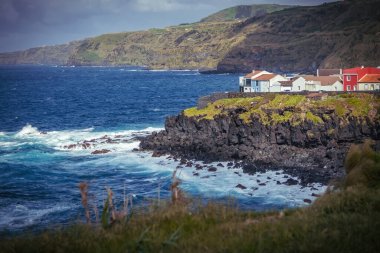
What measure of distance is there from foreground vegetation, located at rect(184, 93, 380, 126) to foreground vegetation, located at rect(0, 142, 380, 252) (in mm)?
36091

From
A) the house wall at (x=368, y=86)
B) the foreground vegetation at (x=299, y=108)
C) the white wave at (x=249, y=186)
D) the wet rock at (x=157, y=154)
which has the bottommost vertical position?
the white wave at (x=249, y=186)

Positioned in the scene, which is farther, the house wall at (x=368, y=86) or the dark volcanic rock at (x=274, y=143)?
the house wall at (x=368, y=86)

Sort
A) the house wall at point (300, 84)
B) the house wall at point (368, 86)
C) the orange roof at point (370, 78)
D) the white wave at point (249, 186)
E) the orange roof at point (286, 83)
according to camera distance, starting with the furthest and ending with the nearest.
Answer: the orange roof at point (286, 83), the house wall at point (300, 84), the orange roof at point (370, 78), the house wall at point (368, 86), the white wave at point (249, 186)

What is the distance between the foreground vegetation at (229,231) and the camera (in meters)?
10.2

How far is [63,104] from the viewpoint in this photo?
113625 millimetres

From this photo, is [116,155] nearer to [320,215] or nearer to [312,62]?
[320,215]

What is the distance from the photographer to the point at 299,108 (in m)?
50.3

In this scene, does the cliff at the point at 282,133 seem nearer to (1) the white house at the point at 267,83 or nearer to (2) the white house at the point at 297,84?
(2) the white house at the point at 297,84

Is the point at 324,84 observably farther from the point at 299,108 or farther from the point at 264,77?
the point at 299,108

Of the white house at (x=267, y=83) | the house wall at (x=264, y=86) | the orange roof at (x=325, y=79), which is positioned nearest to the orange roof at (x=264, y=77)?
the white house at (x=267, y=83)

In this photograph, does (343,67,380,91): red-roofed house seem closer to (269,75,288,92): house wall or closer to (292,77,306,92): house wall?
(292,77,306,92): house wall

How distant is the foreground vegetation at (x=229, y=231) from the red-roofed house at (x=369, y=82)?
5579 cm

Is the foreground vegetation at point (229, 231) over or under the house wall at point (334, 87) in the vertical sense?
under

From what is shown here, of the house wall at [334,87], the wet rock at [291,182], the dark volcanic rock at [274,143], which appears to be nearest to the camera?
the wet rock at [291,182]
